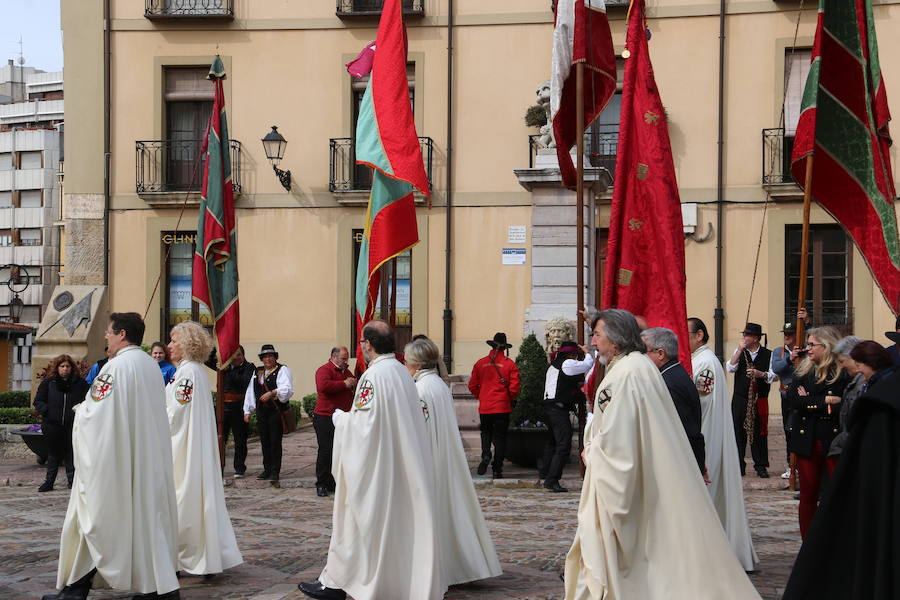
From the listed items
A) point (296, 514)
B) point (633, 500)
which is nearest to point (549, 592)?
point (633, 500)

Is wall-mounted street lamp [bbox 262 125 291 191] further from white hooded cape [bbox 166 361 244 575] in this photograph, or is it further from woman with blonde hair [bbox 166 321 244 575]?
white hooded cape [bbox 166 361 244 575]

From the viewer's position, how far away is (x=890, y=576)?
4.27 metres

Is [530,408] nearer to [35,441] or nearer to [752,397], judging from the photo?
[752,397]

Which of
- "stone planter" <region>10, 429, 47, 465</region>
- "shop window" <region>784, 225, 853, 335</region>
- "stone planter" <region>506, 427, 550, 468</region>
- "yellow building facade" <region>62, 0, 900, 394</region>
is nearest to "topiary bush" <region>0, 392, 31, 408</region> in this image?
"yellow building facade" <region>62, 0, 900, 394</region>

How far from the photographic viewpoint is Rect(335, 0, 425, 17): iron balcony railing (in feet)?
76.5

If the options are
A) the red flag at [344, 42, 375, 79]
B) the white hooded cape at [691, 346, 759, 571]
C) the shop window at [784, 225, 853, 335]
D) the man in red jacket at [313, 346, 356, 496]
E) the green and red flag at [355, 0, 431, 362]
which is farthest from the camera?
the shop window at [784, 225, 853, 335]

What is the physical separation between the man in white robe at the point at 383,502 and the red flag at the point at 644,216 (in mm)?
1640

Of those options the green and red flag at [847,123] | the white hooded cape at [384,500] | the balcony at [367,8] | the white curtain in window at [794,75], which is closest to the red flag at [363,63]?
the green and red flag at [847,123]

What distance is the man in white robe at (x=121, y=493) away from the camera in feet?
22.3

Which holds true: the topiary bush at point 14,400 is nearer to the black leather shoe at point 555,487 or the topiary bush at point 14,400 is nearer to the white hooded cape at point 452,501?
the black leather shoe at point 555,487

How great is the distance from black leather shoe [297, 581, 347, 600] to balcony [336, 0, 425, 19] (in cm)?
1736

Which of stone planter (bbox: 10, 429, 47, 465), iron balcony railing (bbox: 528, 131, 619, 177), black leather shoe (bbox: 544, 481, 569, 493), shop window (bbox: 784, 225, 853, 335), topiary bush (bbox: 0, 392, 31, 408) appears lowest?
topiary bush (bbox: 0, 392, 31, 408)

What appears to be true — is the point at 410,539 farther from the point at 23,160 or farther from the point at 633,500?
the point at 23,160

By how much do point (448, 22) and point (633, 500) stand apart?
18584mm
